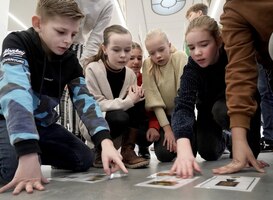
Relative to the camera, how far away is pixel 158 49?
5.13ft

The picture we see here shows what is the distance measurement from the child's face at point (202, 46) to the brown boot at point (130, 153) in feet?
1.48

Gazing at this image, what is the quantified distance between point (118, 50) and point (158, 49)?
211mm

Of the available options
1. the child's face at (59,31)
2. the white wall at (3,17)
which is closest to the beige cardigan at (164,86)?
the child's face at (59,31)

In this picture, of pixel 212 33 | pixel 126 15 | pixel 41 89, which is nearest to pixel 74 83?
pixel 41 89

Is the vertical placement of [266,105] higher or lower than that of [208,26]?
lower

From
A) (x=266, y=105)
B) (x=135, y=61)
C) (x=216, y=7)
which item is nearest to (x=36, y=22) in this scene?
(x=135, y=61)

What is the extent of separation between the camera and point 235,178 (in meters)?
0.84

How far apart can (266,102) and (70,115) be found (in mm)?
1198

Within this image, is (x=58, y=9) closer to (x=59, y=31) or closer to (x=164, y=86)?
(x=59, y=31)

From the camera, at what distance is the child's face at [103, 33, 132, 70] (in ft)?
A: 4.82

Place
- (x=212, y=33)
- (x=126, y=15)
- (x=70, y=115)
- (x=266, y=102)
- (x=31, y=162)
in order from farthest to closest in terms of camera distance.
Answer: (x=126, y=15)
(x=70, y=115)
(x=266, y=102)
(x=212, y=33)
(x=31, y=162)

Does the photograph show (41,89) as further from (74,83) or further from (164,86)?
(164,86)

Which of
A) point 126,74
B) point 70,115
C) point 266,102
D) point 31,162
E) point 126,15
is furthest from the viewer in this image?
point 126,15

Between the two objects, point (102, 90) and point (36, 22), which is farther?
point (102, 90)
